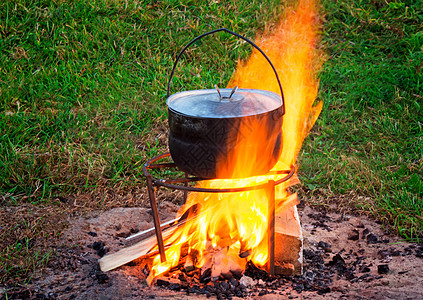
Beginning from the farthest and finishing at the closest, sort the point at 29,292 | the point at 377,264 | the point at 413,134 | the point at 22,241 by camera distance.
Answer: the point at 413,134, the point at 22,241, the point at 377,264, the point at 29,292

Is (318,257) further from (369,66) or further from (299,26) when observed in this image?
(299,26)

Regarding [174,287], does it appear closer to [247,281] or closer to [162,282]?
[162,282]

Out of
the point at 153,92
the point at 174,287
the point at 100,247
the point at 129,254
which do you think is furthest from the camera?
the point at 153,92

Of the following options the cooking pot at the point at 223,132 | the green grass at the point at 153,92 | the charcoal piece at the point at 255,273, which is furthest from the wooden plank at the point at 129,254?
the cooking pot at the point at 223,132

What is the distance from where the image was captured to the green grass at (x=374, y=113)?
375 cm

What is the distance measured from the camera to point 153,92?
498 centimetres

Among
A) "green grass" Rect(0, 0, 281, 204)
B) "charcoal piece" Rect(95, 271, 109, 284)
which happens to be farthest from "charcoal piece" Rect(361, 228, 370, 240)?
"green grass" Rect(0, 0, 281, 204)

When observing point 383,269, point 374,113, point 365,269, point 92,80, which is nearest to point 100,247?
point 365,269

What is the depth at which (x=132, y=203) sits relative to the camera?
3.78m

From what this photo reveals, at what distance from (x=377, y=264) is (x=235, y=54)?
11.0ft

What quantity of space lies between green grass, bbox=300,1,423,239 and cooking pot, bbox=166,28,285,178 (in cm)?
153

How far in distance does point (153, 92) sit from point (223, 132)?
2.83m

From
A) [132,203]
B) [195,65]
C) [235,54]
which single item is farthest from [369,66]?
[132,203]

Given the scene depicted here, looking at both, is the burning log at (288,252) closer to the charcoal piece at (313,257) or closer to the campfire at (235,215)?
the campfire at (235,215)
